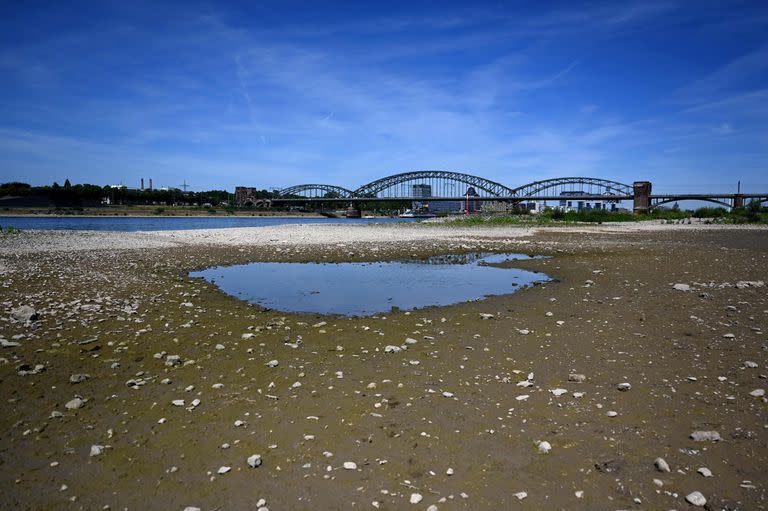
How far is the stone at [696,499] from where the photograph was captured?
355 cm

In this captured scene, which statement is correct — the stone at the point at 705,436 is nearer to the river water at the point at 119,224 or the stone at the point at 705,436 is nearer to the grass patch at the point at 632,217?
the grass patch at the point at 632,217

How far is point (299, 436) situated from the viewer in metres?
4.77

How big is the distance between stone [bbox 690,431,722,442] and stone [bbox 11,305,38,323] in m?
11.1

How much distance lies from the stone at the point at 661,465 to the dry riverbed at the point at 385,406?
0.04 ft

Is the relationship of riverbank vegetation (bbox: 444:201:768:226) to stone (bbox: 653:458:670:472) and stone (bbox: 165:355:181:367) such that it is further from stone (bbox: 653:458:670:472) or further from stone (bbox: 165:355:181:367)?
stone (bbox: 653:458:670:472)

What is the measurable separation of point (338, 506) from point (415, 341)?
4573mm

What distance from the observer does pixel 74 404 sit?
5.47 metres

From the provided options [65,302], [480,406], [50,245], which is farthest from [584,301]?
[50,245]

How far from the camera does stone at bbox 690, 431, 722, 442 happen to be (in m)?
4.51

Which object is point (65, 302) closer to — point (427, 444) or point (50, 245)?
point (427, 444)

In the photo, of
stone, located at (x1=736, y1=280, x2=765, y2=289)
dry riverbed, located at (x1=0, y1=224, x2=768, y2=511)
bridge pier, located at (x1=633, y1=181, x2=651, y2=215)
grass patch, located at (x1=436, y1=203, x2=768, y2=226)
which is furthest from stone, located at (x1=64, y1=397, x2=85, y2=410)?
bridge pier, located at (x1=633, y1=181, x2=651, y2=215)

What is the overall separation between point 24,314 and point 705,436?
38.2ft

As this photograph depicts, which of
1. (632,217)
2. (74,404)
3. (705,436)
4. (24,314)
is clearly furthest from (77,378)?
(632,217)

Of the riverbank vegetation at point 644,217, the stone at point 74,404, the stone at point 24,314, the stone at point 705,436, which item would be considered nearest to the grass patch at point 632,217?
the riverbank vegetation at point 644,217
